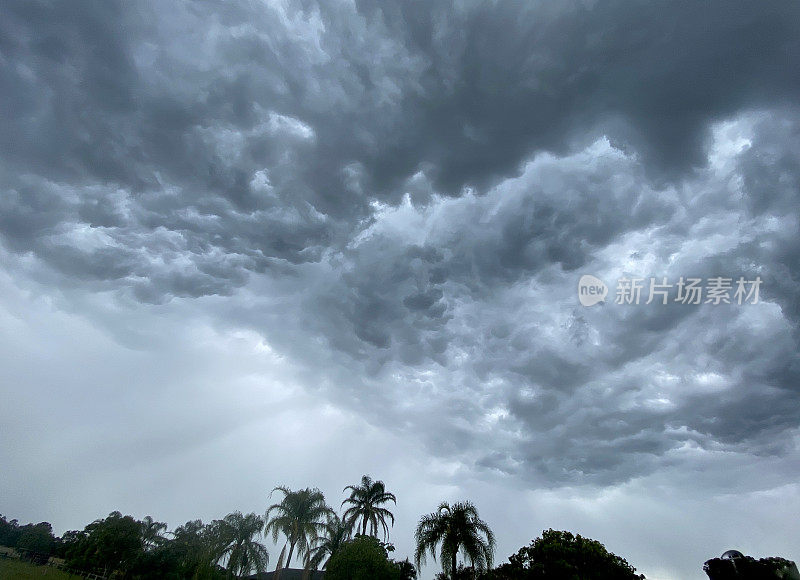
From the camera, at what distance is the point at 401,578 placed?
43.1 m

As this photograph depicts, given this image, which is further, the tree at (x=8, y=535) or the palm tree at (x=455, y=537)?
the tree at (x=8, y=535)

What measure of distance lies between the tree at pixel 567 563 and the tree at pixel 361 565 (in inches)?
384

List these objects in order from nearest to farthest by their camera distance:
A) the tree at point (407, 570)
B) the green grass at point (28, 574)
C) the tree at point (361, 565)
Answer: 1. the tree at point (361, 565)
2. the tree at point (407, 570)
3. the green grass at point (28, 574)

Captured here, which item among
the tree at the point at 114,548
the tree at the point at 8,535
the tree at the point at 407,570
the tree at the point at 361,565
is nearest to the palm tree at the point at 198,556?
the tree at the point at 114,548

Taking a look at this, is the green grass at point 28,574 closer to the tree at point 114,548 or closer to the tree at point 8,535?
the tree at point 114,548

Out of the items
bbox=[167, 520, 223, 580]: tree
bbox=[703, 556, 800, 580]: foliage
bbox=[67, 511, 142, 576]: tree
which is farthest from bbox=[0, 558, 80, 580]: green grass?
bbox=[703, 556, 800, 580]: foliage

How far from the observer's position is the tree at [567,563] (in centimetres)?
3688

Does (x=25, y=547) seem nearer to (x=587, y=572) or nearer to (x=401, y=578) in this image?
(x=401, y=578)

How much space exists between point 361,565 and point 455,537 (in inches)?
363

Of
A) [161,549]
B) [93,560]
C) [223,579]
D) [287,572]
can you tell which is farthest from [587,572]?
[93,560]

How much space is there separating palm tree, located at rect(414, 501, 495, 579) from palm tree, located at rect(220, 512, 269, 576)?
3034cm

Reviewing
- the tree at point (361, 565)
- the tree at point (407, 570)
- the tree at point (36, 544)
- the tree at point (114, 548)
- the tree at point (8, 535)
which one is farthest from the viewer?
the tree at point (8, 535)

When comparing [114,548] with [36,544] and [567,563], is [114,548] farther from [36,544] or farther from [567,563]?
[567,563]

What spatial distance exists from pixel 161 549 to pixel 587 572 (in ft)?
213
